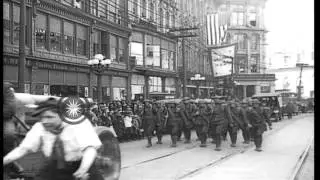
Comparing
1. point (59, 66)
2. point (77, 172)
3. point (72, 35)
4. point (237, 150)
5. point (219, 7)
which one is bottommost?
point (237, 150)

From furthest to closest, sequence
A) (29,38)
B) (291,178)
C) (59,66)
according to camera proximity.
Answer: (59,66)
(29,38)
(291,178)

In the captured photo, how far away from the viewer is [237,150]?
635 inches

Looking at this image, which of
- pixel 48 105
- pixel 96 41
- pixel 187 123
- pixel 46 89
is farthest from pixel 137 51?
pixel 48 105

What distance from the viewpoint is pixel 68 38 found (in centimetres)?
2638

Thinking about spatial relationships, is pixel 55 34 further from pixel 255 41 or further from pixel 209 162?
pixel 255 41

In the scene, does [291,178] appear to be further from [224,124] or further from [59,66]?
[59,66]

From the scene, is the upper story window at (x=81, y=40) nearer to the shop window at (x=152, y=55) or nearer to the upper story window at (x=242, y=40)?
the shop window at (x=152, y=55)

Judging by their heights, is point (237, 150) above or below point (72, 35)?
below

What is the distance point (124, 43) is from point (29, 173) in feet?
87.6

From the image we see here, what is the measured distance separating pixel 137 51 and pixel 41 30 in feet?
39.4

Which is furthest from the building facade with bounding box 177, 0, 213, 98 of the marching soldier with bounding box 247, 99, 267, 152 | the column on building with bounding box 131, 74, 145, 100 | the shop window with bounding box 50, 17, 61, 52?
the marching soldier with bounding box 247, 99, 267, 152

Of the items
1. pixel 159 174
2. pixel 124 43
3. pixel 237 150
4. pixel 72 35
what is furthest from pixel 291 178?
pixel 124 43

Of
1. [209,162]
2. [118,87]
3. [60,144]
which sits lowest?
[209,162]

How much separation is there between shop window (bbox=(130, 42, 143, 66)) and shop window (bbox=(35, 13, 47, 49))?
1093cm
